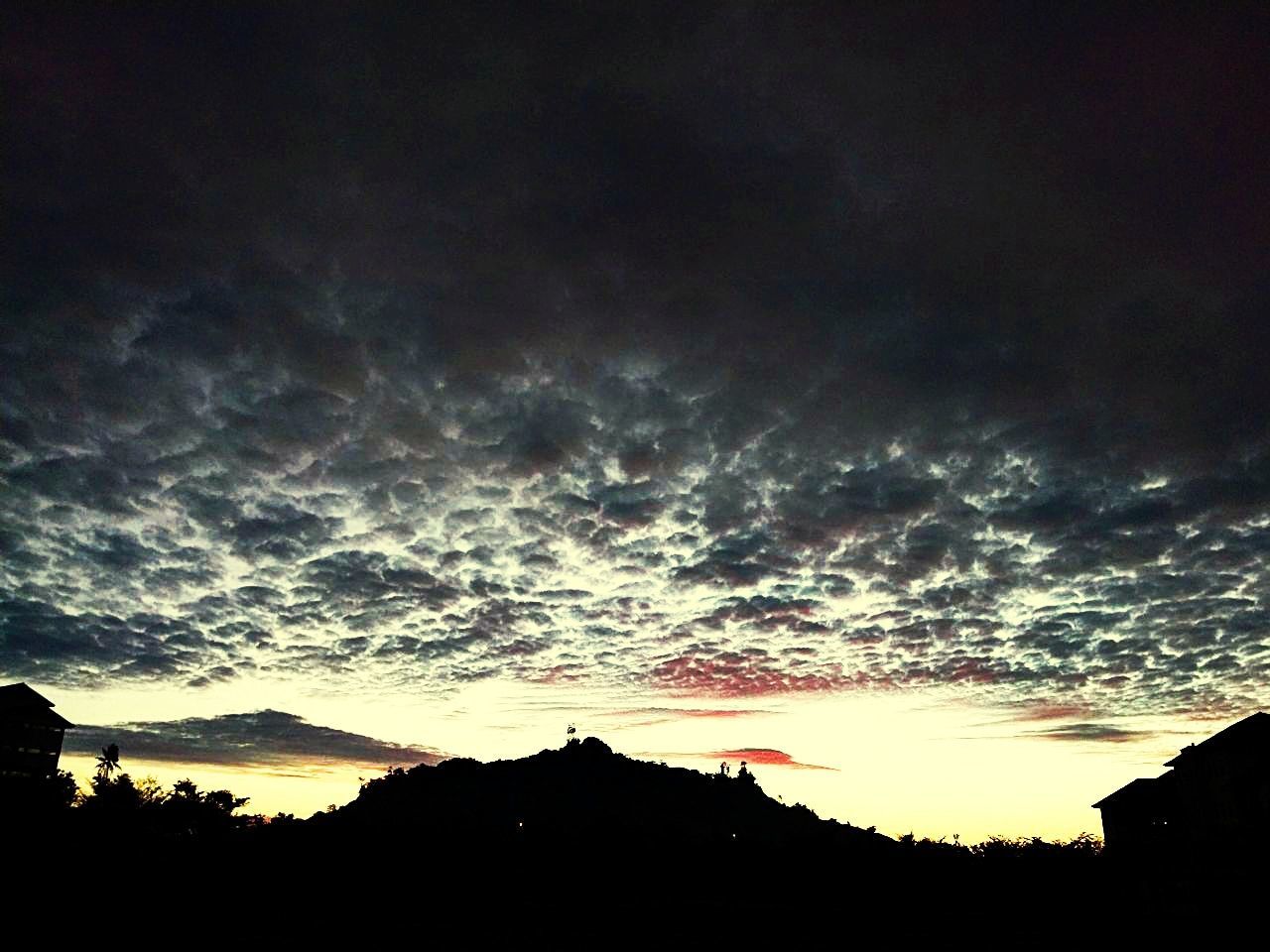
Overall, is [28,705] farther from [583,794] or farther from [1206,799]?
[1206,799]

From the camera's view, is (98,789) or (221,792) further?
(221,792)

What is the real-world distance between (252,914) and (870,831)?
1445 inches

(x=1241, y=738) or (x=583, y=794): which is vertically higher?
(x=1241, y=738)

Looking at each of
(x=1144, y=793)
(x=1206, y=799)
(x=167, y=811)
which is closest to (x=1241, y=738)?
(x=1206, y=799)

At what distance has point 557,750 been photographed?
73688mm

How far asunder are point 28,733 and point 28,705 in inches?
63.0

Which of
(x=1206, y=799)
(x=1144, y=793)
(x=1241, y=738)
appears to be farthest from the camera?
(x=1144, y=793)

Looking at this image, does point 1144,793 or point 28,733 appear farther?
point 28,733

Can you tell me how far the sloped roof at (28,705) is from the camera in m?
41.4

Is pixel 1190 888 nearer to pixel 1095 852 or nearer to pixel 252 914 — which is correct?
pixel 1095 852

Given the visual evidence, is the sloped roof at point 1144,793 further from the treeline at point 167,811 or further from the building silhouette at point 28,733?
the building silhouette at point 28,733

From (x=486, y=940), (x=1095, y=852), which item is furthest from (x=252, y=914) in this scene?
(x=1095, y=852)

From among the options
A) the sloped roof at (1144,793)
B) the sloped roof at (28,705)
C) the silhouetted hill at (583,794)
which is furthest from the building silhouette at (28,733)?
the sloped roof at (1144,793)

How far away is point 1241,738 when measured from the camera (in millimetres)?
27531
